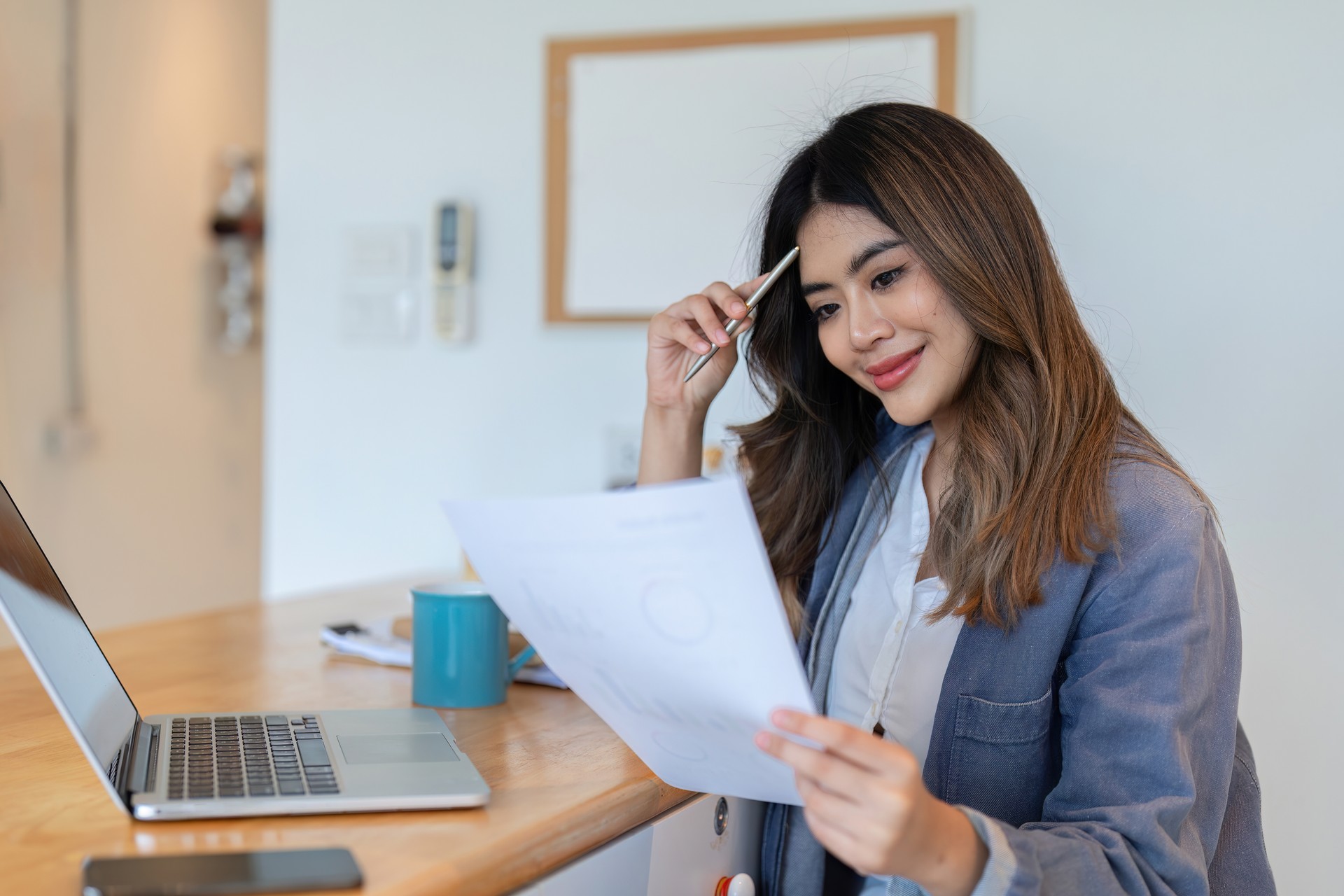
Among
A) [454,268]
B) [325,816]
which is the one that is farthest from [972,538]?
[454,268]

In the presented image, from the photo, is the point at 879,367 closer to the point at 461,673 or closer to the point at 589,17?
the point at 461,673

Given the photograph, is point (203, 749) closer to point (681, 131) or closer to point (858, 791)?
point (858, 791)

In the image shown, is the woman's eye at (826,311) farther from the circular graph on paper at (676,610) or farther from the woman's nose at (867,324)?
the circular graph on paper at (676,610)

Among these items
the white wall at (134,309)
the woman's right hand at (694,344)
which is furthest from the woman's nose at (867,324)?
the white wall at (134,309)

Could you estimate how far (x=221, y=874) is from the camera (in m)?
0.58

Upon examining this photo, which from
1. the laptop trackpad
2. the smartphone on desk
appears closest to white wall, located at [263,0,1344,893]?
the laptop trackpad

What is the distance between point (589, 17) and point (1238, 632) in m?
1.33

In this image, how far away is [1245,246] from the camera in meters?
1.44

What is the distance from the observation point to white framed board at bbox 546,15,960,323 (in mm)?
1589

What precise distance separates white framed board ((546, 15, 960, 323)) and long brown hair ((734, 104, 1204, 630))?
1.86ft

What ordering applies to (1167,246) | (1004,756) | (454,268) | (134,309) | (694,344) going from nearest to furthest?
(1004,756) → (694,344) → (1167,246) → (454,268) → (134,309)

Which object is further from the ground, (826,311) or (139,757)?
(826,311)

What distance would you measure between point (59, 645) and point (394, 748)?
0.24 m

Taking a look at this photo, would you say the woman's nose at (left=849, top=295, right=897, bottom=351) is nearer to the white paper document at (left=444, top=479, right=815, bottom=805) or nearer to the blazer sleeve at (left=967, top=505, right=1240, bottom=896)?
the blazer sleeve at (left=967, top=505, right=1240, bottom=896)
